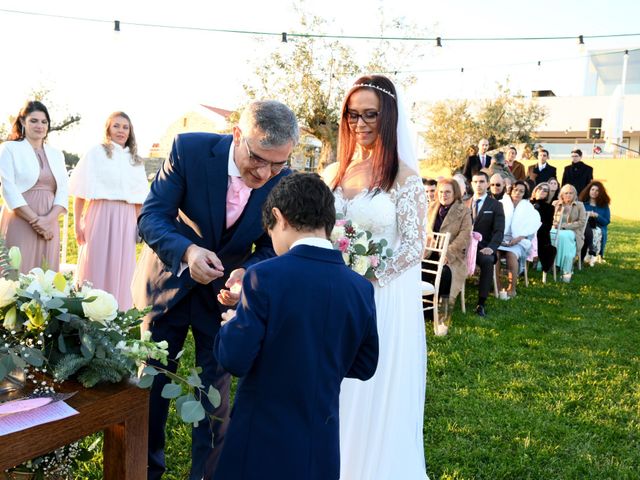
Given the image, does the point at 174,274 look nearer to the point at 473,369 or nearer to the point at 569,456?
the point at 569,456

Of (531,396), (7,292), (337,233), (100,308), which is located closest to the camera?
(7,292)

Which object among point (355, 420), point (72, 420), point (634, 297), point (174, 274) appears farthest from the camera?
point (634, 297)

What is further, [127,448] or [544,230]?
[544,230]

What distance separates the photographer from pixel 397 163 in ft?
10.8

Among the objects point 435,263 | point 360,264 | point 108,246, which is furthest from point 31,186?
point 435,263

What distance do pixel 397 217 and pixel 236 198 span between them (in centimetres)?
108

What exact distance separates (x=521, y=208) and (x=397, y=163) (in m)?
6.66

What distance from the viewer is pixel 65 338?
5.86ft

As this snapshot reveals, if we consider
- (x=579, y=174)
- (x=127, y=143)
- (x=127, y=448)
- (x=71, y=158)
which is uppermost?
(x=71, y=158)

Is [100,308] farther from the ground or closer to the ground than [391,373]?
farther from the ground

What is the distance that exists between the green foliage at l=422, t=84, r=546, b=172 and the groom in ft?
77.0

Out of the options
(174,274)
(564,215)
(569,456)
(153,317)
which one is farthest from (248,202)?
(564,215)

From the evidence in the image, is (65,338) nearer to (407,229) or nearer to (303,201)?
(303,201)

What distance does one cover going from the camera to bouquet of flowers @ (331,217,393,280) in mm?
2863
